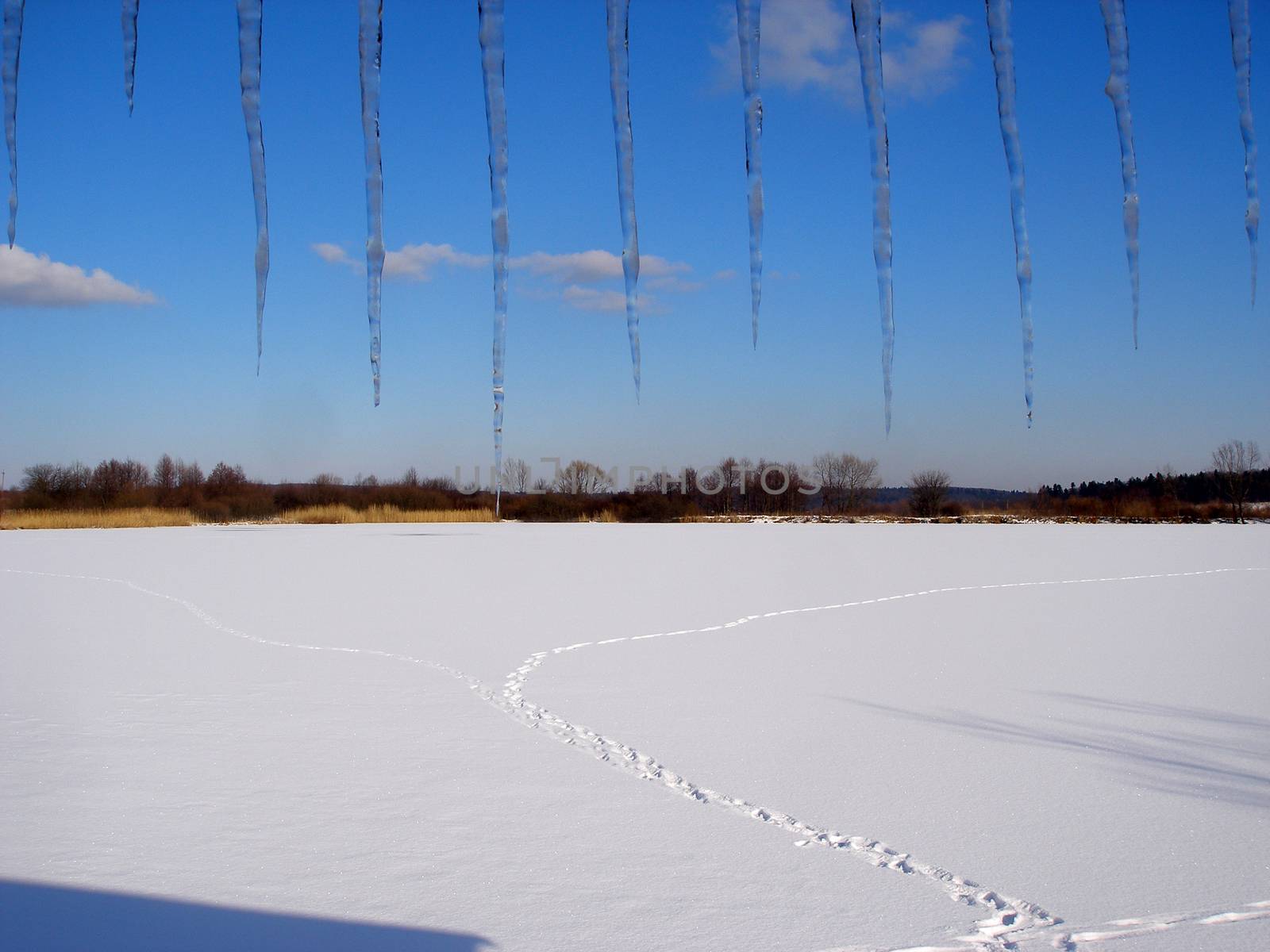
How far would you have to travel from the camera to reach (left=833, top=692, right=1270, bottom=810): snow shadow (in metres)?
3.14

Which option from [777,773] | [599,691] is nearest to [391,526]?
[599,691]

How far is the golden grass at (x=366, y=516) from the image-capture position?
24047mm

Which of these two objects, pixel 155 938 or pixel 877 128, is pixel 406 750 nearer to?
pixel 155 938

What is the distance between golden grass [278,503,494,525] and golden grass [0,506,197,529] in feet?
9.36

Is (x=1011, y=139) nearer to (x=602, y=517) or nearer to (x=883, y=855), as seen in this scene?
(x=883, y=855)

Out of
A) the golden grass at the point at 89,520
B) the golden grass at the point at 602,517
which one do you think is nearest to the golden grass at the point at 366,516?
the golden grass at the point at 89,520

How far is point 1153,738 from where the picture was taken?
12.2 ft

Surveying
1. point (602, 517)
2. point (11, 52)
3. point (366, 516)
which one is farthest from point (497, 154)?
point (602, 517)

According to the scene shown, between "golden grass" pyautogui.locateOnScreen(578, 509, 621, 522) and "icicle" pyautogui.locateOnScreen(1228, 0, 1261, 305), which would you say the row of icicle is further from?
"golden grass" pyautogui.locateOnScreen(578, 509, 621, 522)

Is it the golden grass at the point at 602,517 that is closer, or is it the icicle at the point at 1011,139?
the icicle at the point at 1011,139

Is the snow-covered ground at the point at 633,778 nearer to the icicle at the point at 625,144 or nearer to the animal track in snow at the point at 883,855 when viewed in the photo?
the animal track in snow at the point at 883,855

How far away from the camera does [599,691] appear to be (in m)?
4.55

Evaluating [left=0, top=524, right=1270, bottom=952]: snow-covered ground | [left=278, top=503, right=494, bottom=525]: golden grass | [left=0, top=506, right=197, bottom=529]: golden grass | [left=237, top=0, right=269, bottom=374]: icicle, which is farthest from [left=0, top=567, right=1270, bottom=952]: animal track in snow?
[left=0, top=506, right=197, bottom=529]: golden grass

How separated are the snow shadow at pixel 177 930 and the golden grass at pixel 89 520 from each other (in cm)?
2183
